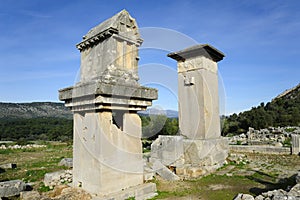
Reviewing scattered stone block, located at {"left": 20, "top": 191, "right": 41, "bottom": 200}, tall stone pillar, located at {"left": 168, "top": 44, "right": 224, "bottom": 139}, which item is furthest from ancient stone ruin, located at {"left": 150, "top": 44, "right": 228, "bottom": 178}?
scattered stone block, located at {"left": 20, "top": 191, "right": 41, "bottom": 200}

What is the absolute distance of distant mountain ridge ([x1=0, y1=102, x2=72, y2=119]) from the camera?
72.0 m

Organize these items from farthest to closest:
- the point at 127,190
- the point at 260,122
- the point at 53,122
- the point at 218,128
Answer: the point at 53,122, the point at 260,122, the point at 218,128, the point at 127,190

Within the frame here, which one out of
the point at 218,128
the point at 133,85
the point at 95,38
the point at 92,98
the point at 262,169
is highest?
the point at 95,38

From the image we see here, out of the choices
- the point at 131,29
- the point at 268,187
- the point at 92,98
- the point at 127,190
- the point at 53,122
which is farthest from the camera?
the point at 53,122

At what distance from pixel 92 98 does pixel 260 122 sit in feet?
89.3

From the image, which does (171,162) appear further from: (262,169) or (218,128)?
(262,169)

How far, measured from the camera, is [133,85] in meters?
4.95

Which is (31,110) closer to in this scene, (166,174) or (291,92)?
(291,92)

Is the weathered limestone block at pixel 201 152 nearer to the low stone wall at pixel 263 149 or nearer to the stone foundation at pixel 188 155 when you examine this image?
the stone foundation at pixel 188 155

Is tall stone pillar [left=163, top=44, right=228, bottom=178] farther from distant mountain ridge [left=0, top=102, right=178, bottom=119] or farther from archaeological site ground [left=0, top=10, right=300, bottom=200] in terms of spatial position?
distant mountain ridge [left=0, top=102, right=178, bottom=119]

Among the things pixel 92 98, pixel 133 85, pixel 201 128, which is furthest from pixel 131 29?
pixel 201 128

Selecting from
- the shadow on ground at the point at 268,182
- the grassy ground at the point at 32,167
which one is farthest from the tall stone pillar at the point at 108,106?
the shadow on ground at the point at 268,182

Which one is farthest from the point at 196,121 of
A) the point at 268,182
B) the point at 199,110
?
the point at 268,182

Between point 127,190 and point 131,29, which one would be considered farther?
point 131,29
